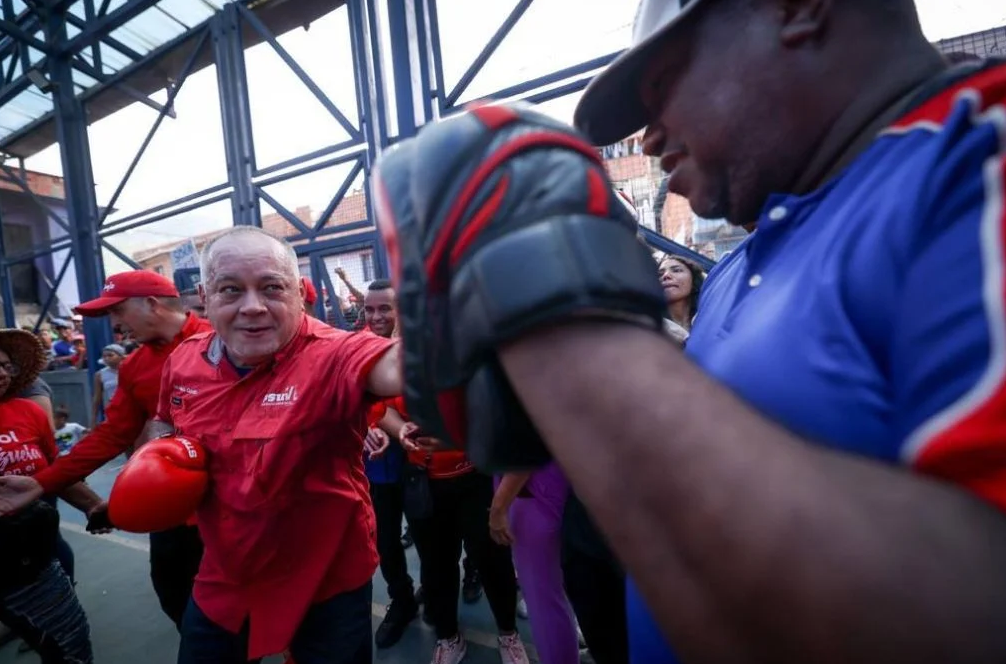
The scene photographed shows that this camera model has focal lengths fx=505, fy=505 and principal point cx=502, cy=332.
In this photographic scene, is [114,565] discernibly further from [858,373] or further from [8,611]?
[858,373]

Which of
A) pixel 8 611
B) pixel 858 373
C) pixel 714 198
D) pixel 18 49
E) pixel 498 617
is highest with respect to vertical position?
pixel 18 49

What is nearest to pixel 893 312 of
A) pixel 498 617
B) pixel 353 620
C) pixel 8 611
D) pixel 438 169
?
pixel 438 169

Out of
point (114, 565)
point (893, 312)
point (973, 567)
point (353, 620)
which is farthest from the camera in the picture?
point (114, 565)

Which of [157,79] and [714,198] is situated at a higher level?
[157,79]

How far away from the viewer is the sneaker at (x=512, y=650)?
258cm

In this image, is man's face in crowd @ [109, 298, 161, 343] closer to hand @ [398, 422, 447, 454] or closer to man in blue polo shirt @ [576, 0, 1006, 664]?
hand @ [398, 422, 447, 454]

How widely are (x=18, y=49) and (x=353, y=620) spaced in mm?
11543

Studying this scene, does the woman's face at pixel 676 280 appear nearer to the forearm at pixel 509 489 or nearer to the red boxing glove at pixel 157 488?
the forearm at pixel 509 489

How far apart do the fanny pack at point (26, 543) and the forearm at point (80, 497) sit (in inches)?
3.5

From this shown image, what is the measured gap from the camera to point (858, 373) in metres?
0.47

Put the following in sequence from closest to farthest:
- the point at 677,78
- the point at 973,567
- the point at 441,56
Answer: the point at 973,567
the point at 677,78
the point at 441,56

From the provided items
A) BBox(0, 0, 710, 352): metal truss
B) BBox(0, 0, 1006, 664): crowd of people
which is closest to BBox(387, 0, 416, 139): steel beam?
BBox(0, 0, 710, 352): metal truss

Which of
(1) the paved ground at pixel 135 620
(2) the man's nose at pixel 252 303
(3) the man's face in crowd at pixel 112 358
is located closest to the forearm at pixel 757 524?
(2) the man's nose at pixel 252 303

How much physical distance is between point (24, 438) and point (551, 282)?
3.28 metres
